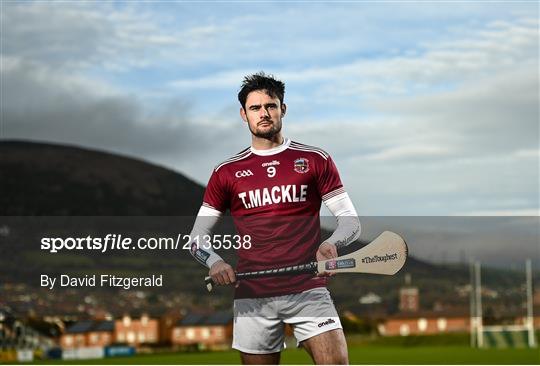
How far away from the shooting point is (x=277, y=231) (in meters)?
8.34

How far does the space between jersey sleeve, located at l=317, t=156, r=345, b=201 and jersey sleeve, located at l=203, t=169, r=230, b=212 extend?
892 millimetres

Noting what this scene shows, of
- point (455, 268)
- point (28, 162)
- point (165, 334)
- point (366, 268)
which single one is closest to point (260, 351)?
point (366, 268)

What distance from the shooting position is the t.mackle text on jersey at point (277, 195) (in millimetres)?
8320

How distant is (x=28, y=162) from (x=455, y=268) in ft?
432

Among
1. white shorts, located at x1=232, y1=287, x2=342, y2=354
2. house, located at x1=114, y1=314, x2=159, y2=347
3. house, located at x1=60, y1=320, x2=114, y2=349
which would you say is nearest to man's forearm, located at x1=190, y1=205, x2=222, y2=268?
white shorts, located at x1=232, y1=287, x2=342, y2=354

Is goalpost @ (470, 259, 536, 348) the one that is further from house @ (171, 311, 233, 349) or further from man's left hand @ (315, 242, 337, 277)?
man's left hand @ (315, 242, 337, 277)

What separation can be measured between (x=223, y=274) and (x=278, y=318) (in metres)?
0.76

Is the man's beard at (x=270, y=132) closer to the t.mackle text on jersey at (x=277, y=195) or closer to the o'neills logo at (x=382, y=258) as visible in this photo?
the t.mackle text on jersey at (x=277, y=195)

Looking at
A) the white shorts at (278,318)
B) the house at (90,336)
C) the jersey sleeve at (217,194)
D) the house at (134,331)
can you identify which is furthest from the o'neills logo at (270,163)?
the house at (90,336)

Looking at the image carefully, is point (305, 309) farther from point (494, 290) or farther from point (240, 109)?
point (494, 290)

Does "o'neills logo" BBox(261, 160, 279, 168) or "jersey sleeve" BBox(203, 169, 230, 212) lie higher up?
"o'neills logo" BBox(261, 160, 279, 168)

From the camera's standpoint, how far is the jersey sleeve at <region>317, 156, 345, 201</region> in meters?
8.45

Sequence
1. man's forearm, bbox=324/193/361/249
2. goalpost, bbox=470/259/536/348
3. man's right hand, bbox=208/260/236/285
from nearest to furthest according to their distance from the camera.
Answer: man's right hand, bbox=208/260/236/285
man's forearm, bbox=324/193/361/249
goalpost, bbox=470/259/536/348

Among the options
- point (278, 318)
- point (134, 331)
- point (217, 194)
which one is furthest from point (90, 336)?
point (278, 318)
